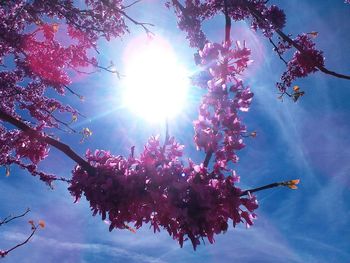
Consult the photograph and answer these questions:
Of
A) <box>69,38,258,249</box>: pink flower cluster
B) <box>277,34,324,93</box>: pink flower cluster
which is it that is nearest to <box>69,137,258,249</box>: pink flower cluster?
<box>69,38,258,249</box>: pink flower cluster

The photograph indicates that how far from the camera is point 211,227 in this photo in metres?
3.64

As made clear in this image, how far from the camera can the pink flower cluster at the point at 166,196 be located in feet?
11.6

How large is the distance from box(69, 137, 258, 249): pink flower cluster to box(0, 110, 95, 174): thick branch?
0.45 feet

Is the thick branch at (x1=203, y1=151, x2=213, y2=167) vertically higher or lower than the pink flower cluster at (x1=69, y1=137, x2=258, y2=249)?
higher

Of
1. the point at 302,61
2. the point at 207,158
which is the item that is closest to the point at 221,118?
the point at 207,158

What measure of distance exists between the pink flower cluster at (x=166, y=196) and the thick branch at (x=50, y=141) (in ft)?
0.45

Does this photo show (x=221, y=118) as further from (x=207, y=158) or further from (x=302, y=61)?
(x=302, y=61)

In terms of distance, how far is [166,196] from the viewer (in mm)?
3635

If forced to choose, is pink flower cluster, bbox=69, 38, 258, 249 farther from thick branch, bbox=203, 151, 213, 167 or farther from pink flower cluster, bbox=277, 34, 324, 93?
pink flower cluster, bbox=277, 34, 324, 93

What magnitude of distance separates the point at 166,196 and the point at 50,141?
1.40 metres

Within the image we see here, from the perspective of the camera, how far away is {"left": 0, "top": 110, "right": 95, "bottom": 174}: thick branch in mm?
3598

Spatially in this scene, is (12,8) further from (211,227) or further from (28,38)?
(211,227)

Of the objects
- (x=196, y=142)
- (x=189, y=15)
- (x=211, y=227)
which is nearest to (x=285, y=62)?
(x=189, y=15)

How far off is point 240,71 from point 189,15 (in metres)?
5.98
